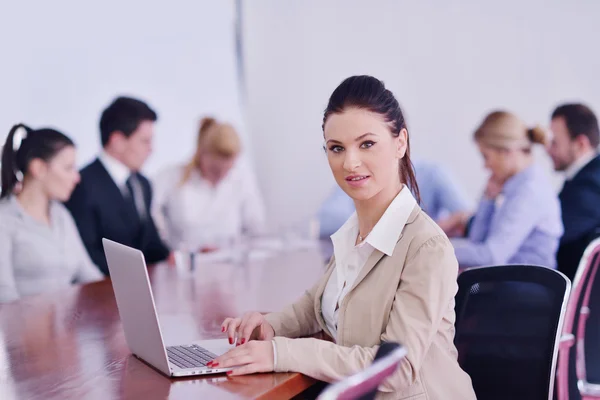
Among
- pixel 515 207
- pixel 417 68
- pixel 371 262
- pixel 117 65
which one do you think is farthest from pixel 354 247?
pixel 417 68

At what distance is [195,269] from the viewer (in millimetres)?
3430

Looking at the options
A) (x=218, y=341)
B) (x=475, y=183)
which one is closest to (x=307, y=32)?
(x=475, y=183)

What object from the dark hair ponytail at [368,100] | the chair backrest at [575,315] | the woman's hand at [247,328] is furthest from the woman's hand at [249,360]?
the chair backrest at [575,315]

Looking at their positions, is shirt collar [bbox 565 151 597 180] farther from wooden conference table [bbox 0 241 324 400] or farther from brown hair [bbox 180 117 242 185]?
brown hair [bbox 180 117 242 185]

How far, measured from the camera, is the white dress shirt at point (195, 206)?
5.02m

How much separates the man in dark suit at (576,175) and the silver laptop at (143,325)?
2.31 m

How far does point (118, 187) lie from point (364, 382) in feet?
11.4

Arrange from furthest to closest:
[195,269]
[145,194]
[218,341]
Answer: [145,194] → [195,269] → [218,341]

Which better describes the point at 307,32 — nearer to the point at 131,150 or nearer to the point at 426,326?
the point at 131,150

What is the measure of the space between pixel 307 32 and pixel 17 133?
12.3 feet

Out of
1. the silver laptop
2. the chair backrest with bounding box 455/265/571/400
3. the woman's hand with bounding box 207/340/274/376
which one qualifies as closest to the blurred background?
the chair backrest with bounding box 455/265/571/400

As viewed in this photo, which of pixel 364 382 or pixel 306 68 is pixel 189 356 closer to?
pixel 364 382

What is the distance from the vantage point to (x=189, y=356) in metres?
1.75

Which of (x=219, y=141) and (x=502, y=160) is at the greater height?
(x=219, y=141)
